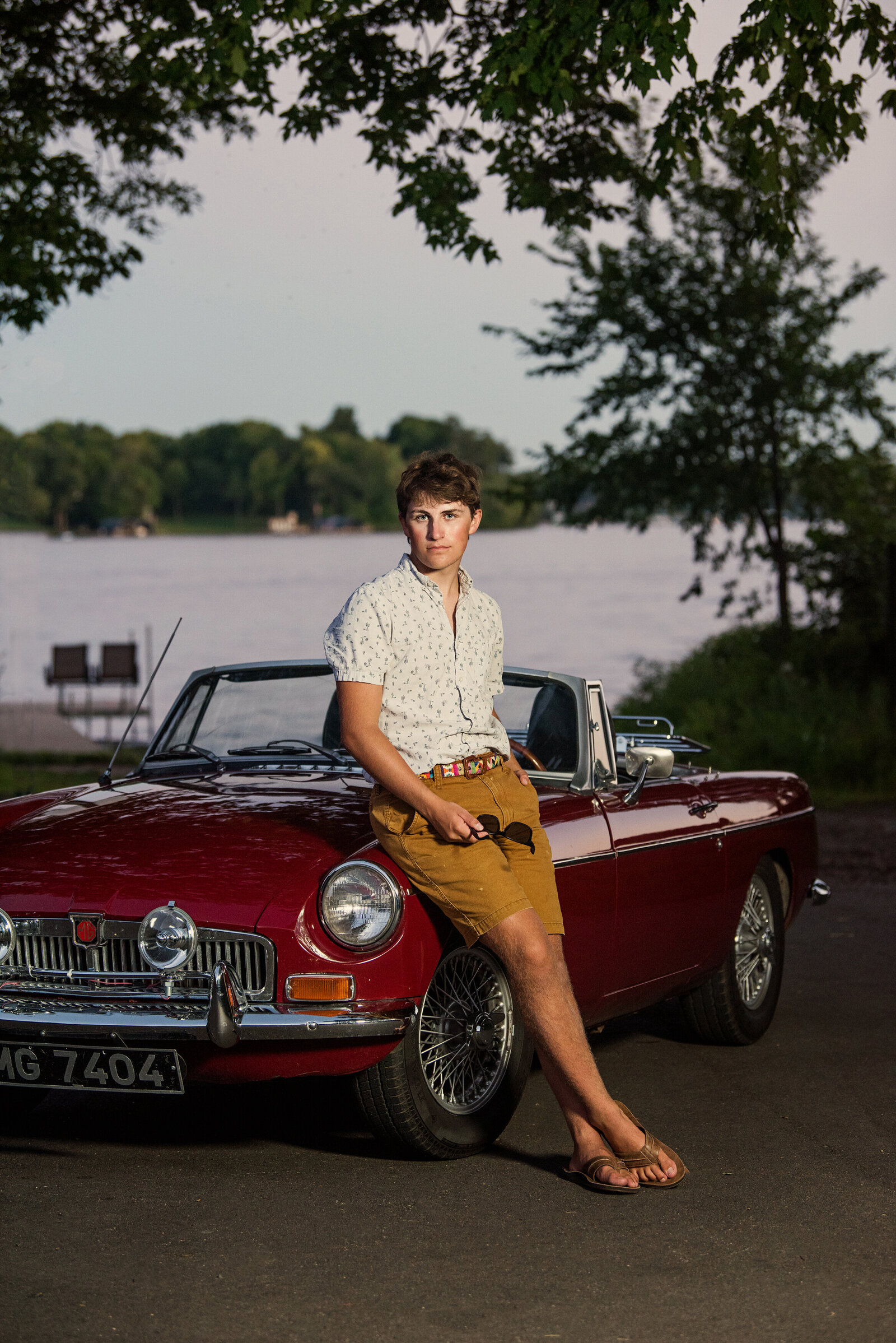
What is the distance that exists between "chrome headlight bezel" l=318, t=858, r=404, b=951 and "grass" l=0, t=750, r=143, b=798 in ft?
31.5

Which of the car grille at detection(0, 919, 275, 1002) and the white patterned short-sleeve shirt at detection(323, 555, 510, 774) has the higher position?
the white patterned short-sleeve shirt at detection(323, 555, 510, 774)

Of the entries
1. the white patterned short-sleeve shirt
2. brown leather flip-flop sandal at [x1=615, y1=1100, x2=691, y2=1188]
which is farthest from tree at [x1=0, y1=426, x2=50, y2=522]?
brown leather flip-flop sandal at [x1=615, y1=1100, x2=691, y2=1188]

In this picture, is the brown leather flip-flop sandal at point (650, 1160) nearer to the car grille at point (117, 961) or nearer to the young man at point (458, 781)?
the young man at point (458, 781)

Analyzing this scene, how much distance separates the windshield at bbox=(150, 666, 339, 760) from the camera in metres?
6.23

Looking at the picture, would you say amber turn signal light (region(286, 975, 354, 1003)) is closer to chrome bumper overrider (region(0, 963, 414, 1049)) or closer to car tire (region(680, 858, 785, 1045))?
chrome bumper overrider (region(0, 963, 414, 1049))

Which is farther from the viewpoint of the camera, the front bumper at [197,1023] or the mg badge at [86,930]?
the mg badge at [86,930]

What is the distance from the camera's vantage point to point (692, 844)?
6.09 m

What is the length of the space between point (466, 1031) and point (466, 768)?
0.80 meters

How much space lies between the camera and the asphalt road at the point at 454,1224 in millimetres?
3713

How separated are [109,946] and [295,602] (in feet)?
185

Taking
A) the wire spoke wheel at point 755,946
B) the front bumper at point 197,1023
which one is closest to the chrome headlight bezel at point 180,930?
the front bumper at point 197,1023

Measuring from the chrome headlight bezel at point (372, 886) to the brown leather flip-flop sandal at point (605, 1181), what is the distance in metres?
0.85

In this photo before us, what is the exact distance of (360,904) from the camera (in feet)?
15.4

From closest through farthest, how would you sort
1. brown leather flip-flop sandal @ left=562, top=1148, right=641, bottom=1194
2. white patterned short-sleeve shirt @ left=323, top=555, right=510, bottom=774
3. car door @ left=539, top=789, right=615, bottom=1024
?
1. brown leather flip-flop sandal @ left=562, top=1148, right=641, bottom=1194
2. white patterned short-sleeve shirt @ left=323, top=555, right=510, bottom=774
3. car door @ left=539, top=789, right=615, bottom=1024
